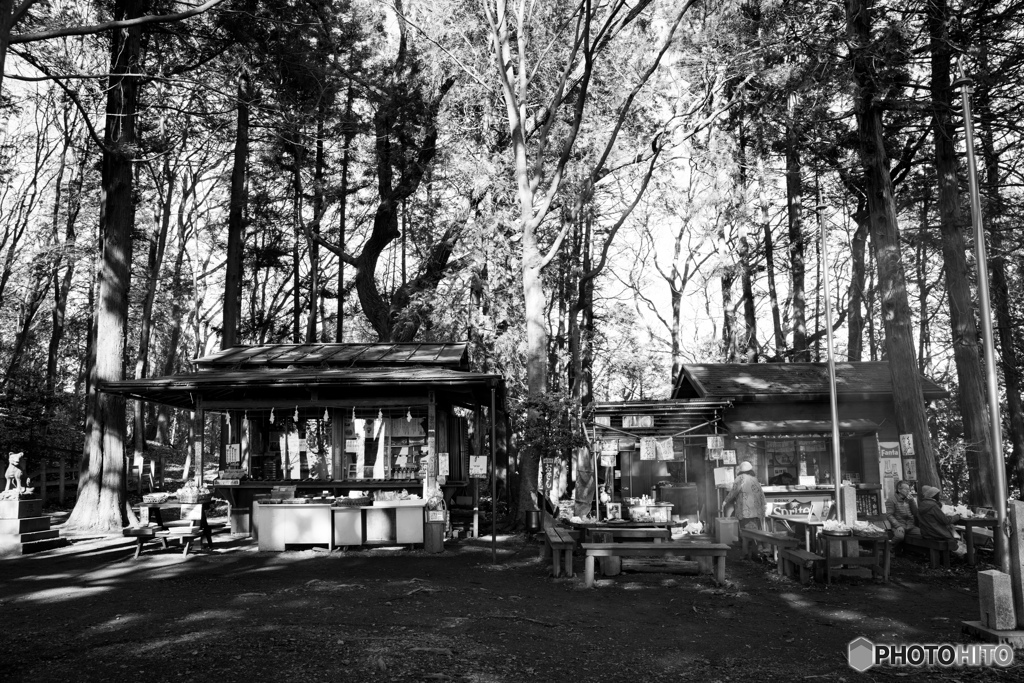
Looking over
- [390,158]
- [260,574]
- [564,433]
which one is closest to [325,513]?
[260,574]

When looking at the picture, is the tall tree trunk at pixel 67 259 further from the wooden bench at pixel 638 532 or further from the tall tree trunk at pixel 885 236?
the tall tree trunk at pixel 885 236

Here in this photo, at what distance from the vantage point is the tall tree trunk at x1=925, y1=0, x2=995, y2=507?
1505 centimetres

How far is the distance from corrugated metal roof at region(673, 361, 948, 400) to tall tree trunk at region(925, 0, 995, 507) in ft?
9.11

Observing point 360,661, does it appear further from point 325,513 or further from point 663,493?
point 663,493

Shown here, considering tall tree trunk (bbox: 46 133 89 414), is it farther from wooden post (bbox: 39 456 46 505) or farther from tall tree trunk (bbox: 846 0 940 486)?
tall tree trunk (bbox: 846 0 940 486)

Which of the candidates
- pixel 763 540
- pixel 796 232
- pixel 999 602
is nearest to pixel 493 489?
pixel 763 540

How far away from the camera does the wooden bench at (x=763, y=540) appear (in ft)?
36.4

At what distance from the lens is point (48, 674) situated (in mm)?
6203

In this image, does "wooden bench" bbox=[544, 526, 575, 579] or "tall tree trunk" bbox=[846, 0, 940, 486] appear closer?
"wooden bench" bbox=[544, 526, 575, 579]

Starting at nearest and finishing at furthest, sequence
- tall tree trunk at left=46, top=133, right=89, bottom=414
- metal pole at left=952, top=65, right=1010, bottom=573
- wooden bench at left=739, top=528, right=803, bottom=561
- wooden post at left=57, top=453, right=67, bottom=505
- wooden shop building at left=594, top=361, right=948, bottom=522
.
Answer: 1. metal pole at left=952, top=65, right=1010, bottom=573
2. wooden bench at left=739, top=528, right=803, bottom=561
3. wooden shop building at left=594, top=361, right=948, bottom=522
4. wooden post at left=57, top=453, right=67, bottom=505
5. tall tree trunk at left=46, top=133, right=89, bottom=414

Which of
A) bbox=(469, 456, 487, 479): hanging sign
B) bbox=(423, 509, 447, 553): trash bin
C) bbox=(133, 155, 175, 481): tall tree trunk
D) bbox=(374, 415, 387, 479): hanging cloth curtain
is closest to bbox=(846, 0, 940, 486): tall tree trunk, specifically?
bbox=(469, 456, 487, 479): hanging sign

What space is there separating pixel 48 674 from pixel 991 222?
18.3 m

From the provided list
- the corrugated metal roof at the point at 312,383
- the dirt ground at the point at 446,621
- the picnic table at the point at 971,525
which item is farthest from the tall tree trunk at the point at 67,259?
the picnic table at the point at 971,525

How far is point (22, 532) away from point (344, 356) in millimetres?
7096
